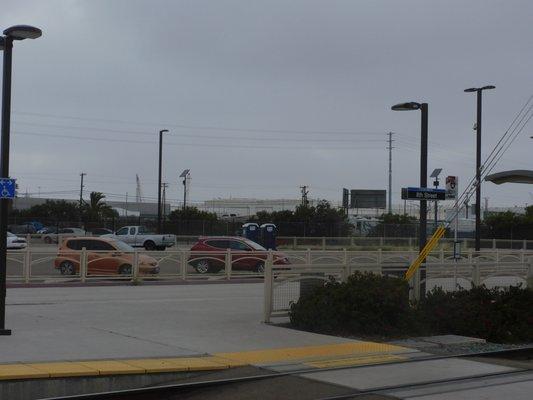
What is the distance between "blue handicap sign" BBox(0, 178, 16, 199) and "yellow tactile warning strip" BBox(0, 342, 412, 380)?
357 cm

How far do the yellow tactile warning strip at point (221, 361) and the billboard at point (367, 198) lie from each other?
77.9 metres

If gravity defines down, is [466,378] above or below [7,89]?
below

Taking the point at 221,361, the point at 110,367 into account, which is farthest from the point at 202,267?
the point at 110,367

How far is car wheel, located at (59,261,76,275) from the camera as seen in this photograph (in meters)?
24.5

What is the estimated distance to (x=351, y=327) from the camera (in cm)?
1360

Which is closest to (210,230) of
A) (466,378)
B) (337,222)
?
(337,222)

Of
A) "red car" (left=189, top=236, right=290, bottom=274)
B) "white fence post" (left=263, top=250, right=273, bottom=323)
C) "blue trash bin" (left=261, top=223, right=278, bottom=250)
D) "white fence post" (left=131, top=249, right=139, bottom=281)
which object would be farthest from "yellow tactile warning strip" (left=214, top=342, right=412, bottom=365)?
"blue trash bin" (left=261, top=223, right=278, bottom=250)

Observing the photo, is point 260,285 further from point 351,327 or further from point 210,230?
point 210,230

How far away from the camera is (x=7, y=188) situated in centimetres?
1191

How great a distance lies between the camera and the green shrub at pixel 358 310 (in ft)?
44.4

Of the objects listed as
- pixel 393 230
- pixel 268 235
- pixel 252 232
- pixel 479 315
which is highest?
pixel 393 230

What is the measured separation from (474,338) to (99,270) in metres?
14.3

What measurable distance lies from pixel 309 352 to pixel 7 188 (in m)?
5.64

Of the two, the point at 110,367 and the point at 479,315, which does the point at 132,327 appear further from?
the point at 479,315
